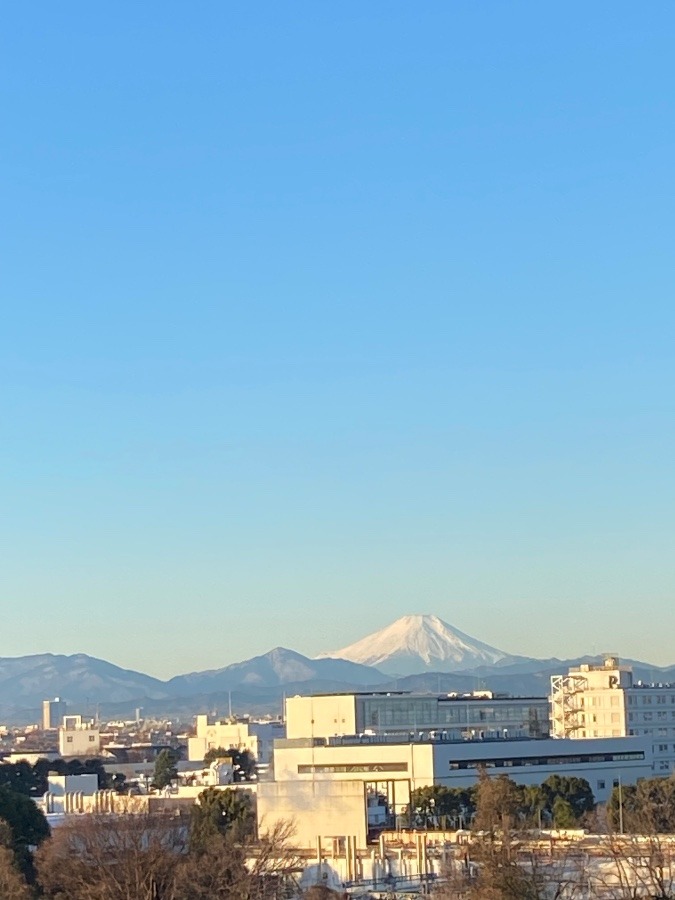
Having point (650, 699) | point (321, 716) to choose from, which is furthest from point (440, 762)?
point (650, 699)

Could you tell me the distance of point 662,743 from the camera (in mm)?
75812

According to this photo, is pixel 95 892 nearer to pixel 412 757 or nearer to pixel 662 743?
pixel 412 757

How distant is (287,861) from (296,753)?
2783cm

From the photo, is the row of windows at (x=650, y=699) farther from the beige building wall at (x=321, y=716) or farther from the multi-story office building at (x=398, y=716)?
the beige building wall at (x=321, y=716)

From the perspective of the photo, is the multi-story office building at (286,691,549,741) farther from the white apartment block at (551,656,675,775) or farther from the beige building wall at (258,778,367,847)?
the beige building wall at (258,778,367,847)

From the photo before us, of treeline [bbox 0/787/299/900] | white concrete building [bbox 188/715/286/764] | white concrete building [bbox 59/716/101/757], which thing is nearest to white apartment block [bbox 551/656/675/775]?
white concrete building [bbox 188/715/286/764]

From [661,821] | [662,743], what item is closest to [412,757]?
[661,821]

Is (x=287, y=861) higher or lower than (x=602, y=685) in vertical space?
lower

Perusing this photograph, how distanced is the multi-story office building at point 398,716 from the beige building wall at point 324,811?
23.7 metres

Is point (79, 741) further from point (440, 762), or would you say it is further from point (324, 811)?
point (324, 811)

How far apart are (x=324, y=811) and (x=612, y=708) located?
3509 centimetres

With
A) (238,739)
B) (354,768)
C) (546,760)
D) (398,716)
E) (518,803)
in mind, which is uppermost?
(398,716)

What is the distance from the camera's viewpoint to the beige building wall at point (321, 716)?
74.4 meters

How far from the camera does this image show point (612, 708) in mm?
77062
